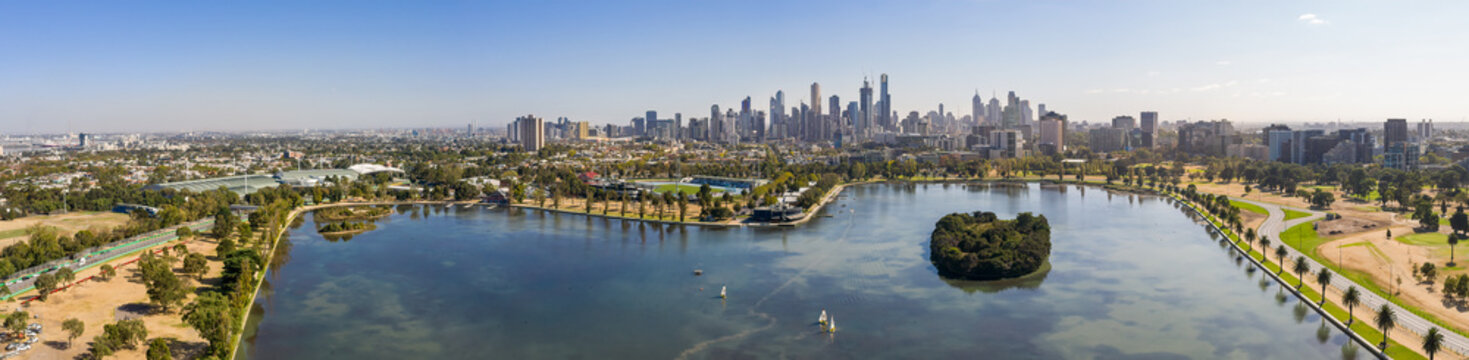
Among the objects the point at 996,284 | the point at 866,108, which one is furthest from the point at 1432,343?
the point at 866,108

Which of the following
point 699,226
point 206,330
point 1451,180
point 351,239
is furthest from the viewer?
point 1451,180

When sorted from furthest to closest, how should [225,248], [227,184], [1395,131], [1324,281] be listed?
[1395,131], [227,184], [225,248], [1324,281]

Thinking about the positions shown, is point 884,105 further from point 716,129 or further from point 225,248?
point 225,248

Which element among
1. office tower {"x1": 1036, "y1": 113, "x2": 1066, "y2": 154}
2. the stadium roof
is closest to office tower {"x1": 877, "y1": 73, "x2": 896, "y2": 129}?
office tower {"x1": 1036, "y1": 113, "x2": 1066, "y2": 154}

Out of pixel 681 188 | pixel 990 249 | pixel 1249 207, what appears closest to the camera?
pixel 990 249

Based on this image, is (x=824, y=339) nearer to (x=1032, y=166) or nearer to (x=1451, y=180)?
(x=1451, y=180)

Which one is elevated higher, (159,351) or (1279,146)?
(1279,146)

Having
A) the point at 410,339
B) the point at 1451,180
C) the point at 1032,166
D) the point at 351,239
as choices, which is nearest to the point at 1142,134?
the point at 1032,166
